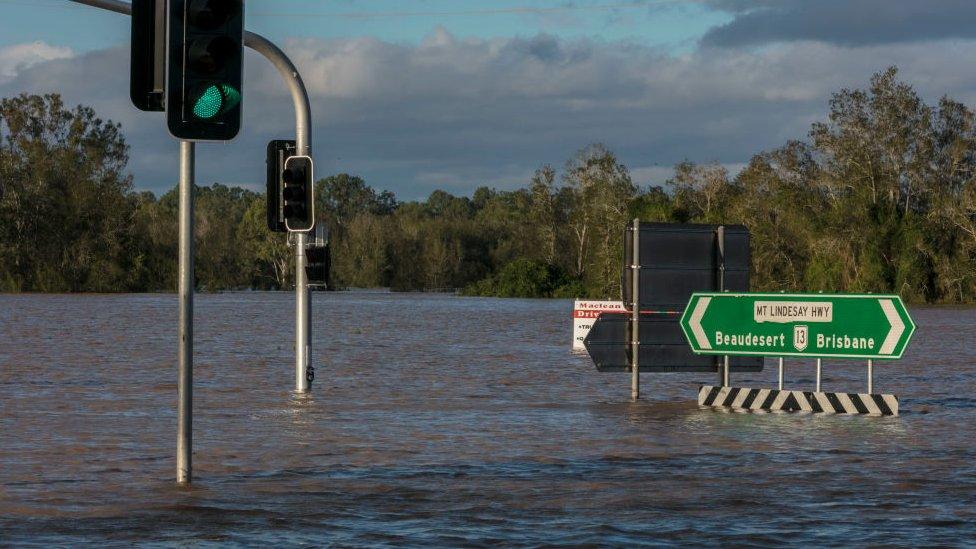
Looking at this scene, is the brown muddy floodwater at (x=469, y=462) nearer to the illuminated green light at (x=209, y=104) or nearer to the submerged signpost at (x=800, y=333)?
the submerged signpost at (x=800, y=333)

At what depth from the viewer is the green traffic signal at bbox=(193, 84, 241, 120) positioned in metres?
11.2

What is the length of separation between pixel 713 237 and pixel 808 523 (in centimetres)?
1132

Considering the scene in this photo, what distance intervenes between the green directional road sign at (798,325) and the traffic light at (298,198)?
5.23 m

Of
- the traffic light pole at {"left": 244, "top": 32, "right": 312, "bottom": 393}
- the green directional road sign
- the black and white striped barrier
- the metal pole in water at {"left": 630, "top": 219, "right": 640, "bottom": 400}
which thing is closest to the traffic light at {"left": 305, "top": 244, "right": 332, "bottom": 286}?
the traffic light pole at {"left": 244, "top": 32, "right": 312, "bottom": 393}

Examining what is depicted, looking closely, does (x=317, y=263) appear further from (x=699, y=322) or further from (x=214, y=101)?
(x=214, y=101)

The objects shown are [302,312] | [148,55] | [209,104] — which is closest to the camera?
[209,104]

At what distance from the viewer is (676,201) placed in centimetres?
11669

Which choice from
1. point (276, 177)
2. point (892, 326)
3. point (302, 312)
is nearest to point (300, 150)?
point (276, 177)

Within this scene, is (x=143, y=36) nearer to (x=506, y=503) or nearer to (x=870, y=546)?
(x=506, y=503)

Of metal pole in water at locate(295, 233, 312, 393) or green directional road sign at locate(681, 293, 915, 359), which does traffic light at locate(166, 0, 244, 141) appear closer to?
green directional road sign at locate(681, 293, 915, 359)

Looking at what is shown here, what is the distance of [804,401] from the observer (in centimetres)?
1967

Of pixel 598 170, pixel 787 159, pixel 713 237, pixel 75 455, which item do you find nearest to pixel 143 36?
pixel 75 455

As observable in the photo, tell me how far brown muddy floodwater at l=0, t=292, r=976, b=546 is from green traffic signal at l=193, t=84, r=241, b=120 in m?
2.87

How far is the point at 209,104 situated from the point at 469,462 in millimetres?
4623
